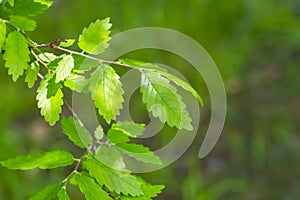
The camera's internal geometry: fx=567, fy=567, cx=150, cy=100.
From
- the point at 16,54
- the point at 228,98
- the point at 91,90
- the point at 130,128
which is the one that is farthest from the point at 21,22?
the point at 228,98

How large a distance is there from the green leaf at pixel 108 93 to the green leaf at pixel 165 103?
1.7 inches

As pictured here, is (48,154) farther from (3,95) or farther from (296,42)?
Result: (296,42)

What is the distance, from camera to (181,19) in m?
3.28

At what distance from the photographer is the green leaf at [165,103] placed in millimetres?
916

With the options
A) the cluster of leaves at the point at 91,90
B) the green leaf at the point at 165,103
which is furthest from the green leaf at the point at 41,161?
the green leaf at the point at 165,103

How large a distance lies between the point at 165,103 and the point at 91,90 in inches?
4.9

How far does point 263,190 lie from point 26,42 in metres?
2.07

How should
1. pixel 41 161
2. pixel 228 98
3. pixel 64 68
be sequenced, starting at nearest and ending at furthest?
pixel 64 68 → pixel 41 161 → pixel 228 98

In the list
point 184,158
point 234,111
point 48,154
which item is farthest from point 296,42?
point 48,154

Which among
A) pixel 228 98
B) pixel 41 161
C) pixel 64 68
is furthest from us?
pixel 228 98

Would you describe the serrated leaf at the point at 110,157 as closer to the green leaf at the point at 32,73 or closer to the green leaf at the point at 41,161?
the green leaf at the point at 41,161

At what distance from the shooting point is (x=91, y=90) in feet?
3.07

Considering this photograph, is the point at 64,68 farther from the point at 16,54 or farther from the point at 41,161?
the point at 41,161

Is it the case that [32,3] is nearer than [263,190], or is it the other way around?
[32,3]
